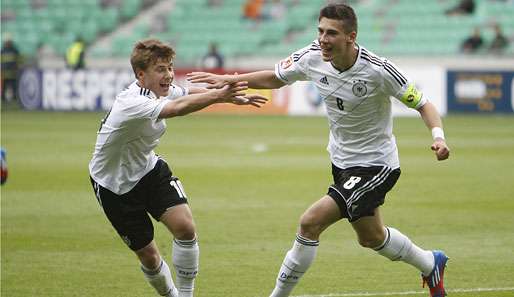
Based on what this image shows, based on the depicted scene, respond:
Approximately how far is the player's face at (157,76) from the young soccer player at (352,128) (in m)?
0.24

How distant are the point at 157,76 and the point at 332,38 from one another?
1239 millimetres

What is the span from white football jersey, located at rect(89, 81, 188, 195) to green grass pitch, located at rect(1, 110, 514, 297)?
133 cm

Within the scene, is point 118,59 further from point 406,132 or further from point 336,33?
point 336,33

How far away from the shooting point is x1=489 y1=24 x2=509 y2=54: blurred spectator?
33.4 m

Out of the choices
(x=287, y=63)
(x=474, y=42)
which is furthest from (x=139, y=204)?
(x=474, y=42)

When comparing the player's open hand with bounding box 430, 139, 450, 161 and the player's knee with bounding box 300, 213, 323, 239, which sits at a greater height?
the player's open hand with bounding box 430, 139, 450, 161

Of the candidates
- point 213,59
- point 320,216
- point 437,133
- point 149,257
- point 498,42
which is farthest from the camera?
point 213,59

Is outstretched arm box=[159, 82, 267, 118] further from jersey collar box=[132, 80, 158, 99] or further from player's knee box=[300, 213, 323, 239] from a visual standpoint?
player's knee box=[300, 213, 323, 239]

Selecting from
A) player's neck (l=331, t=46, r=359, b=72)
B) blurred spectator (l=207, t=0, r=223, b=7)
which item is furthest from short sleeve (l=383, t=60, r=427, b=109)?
blurred spectator (l=207, t=0, r=223, b=7)

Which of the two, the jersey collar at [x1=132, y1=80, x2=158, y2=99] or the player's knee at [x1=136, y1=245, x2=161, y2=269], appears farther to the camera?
the player's knee at [x1=136, y1=245, x2=161, y2=269]

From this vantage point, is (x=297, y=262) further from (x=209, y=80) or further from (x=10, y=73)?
(x=10, y=73)

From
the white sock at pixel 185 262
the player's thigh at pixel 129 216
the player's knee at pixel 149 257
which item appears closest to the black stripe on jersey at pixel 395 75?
the white sock at pixel 185 262

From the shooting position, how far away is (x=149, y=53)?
305 inches

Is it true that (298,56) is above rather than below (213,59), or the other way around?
above
